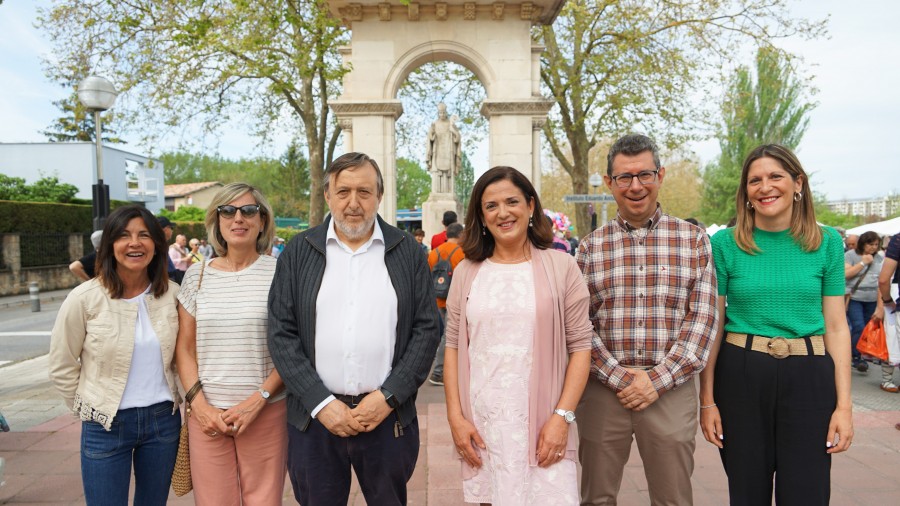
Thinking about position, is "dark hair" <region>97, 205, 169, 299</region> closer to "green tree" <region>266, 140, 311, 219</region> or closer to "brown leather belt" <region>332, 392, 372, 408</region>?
"brown leather belt" <region>332, 392, 372, 408</region>

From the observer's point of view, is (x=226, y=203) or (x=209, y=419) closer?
(x=209, y=419)

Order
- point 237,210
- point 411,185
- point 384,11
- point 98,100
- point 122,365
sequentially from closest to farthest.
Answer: point 122,365
point 237,210
point 98,100
point 384,11
point 411,185

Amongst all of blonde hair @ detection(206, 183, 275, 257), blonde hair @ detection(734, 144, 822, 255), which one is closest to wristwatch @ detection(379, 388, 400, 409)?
blonde hair @ detection(206, 183, 275, 257)

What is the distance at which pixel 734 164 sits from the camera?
40.2 metres

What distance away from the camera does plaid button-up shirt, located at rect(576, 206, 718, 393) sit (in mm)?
2457

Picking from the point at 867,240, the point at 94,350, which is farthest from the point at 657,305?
the point at 867,240

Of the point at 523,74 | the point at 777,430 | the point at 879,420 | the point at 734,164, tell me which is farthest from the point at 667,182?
the point at 777,430

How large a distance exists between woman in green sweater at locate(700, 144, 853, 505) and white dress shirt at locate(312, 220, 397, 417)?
4.92 feet

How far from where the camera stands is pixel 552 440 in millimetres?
2279

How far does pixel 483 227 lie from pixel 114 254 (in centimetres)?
169

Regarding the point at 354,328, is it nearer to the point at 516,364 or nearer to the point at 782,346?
the point at 516,364

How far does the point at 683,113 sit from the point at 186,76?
51.4 ft

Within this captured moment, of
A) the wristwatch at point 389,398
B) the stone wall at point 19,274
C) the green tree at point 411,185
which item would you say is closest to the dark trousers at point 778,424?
the wristwatch at point 389,398

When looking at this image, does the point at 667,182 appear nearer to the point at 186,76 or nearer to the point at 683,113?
the point at 683,113
